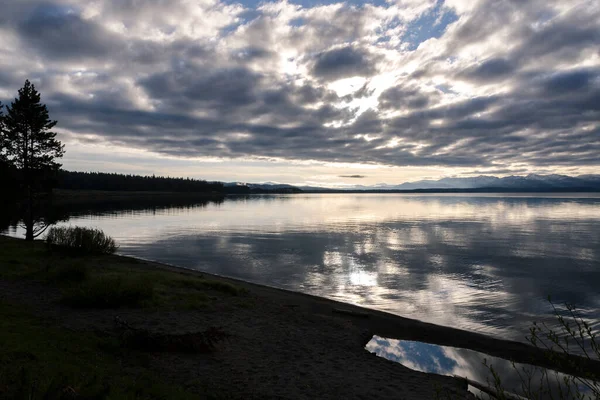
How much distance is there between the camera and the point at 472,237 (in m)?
51.5

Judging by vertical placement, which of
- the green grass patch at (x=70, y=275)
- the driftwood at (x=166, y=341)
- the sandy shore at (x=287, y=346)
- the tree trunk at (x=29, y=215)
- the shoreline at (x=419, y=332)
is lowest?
the shoreline at (x=419, y=332)

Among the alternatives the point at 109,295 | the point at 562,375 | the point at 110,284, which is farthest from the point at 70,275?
the point at 562,375

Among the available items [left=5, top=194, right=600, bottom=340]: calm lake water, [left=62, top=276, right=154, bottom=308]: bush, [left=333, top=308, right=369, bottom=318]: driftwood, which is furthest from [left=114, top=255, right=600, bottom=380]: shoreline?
[left=62, top=276, right=154, bottom=308]: bush

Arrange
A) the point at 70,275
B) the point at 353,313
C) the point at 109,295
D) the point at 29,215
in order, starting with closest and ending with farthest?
1. the point at 109,295
2. the point at 70,275
3. the point at 353,313
4. the point at 29,215

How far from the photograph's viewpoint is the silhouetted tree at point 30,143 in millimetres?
33938

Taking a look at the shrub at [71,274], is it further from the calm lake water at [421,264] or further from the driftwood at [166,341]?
the calm lake water at [421,264]

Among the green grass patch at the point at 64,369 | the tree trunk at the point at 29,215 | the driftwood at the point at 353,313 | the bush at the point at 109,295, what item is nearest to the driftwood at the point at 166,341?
the green grass patch at the point at 64,369

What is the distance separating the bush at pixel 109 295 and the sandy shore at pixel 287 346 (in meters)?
0.64

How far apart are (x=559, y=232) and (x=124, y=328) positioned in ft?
201

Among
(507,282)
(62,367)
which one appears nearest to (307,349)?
(62,367)

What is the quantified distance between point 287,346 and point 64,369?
737 centimetres

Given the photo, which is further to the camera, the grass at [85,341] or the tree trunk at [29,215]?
the tree trunk at [29,215]

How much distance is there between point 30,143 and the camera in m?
35.3

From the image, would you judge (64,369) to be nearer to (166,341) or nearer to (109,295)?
(166,341)
